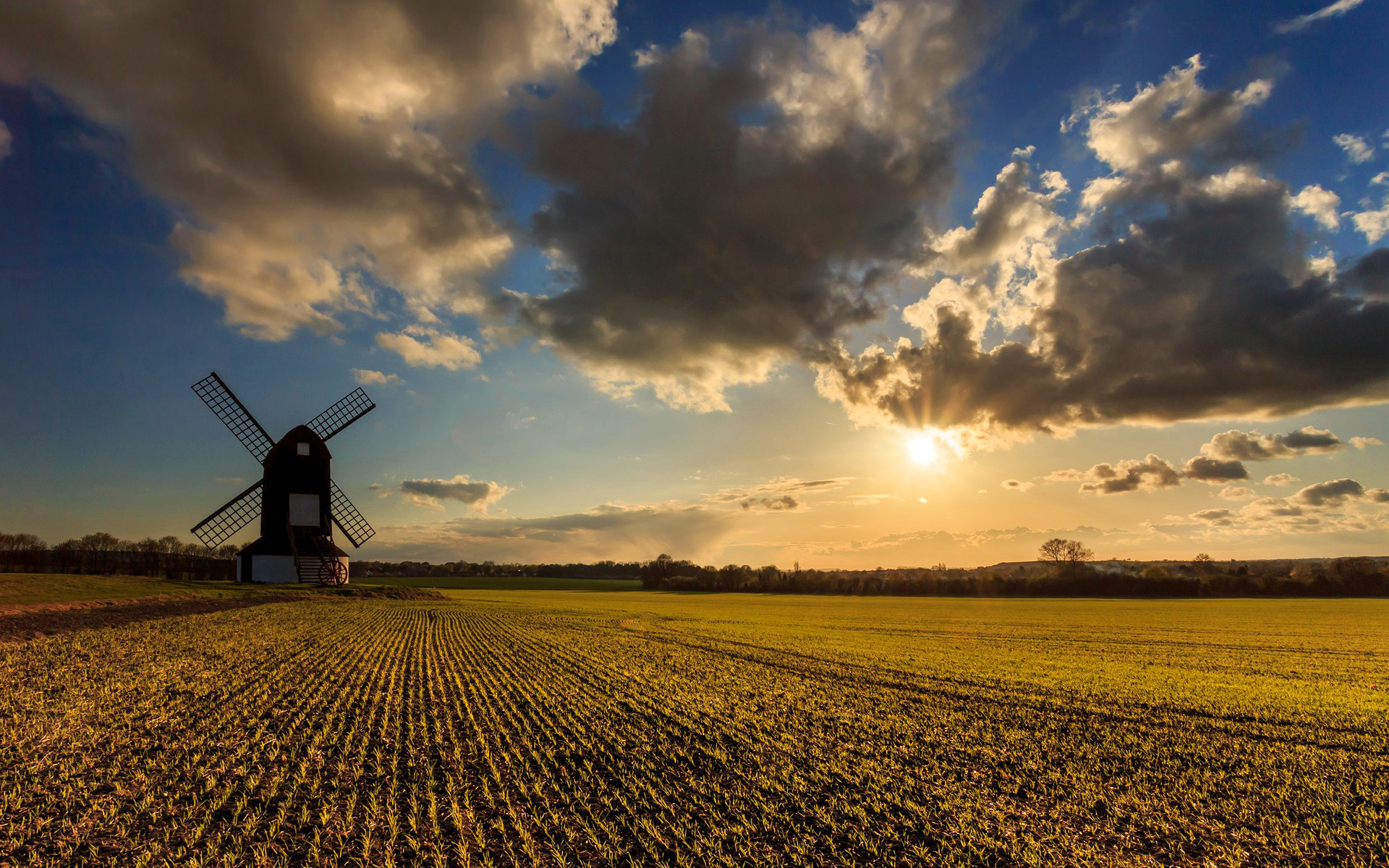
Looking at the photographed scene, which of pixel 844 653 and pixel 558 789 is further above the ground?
pixel 558 789

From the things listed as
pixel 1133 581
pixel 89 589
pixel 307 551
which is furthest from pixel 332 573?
pixel 1133 581

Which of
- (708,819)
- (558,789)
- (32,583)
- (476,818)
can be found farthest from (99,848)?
(32,583)

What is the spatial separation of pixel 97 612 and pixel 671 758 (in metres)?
43.1

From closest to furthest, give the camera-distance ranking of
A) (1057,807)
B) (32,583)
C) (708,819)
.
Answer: (708,819) < (1057,807) < (32,583)

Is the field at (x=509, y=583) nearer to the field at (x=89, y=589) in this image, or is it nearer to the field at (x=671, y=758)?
the field at (x=89, y=589)

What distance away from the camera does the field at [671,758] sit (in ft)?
27.5

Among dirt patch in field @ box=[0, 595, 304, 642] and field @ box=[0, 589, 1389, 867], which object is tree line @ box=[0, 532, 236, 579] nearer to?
dirt patch in field @ box=[0, 595, 304, 642]

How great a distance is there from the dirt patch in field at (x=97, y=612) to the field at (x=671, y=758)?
4139mm

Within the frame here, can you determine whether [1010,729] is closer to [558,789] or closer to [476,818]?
[558,789]

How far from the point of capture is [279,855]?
7.90 metres

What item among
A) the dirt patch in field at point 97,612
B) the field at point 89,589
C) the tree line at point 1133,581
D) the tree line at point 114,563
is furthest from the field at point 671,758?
the tree line at point 1133,581

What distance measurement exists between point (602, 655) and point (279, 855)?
18.2 meters

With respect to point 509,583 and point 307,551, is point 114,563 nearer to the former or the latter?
point 307,551

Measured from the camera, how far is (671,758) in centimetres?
1173
